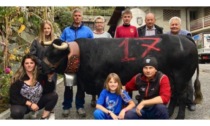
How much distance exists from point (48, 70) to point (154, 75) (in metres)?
1.79

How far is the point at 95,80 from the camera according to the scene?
17.2 feet

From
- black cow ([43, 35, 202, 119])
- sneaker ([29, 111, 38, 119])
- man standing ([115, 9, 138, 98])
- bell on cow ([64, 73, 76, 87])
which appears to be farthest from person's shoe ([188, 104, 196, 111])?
sneaker ([29, 111, 38, 119])

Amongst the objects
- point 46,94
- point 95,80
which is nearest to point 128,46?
point 95,80

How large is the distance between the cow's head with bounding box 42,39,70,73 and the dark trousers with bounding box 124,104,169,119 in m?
1.64

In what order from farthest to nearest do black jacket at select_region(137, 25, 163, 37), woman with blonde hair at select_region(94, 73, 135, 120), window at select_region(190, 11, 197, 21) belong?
window at select_region(190, 11, 197, 21) < black jacket at select_region(137, 25, 163, 37) < woman with blonde hair at select_region(94, 73, 135, 120)

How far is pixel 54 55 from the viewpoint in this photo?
530 centimetres

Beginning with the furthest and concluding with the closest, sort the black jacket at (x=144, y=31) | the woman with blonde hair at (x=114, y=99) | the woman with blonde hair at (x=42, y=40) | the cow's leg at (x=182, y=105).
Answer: the black jacket at (x=144, y=31), the woman with blonde hair at (x=42, y=40), the cow's leg at (x=182, y=105), the woman with blonde hair at (x=114, y=99)

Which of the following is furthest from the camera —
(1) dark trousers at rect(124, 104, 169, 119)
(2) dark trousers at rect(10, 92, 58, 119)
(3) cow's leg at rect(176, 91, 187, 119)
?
(3) cow's leg at rect(176, 91, 187, 119)

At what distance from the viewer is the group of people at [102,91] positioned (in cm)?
418

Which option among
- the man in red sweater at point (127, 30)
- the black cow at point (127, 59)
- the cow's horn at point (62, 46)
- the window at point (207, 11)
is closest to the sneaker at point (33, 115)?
the black cow at point (127, 59)

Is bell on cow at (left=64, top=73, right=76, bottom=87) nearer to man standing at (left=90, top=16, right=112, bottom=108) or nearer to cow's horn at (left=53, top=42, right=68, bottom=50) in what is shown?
cow's horn at (left=53, top=42, right=68, bottom=50)

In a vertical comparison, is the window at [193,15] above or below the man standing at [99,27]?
above

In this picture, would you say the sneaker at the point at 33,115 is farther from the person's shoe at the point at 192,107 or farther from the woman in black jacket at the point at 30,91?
the person's shoe at the point at 192,107

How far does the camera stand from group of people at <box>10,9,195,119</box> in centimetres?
418
